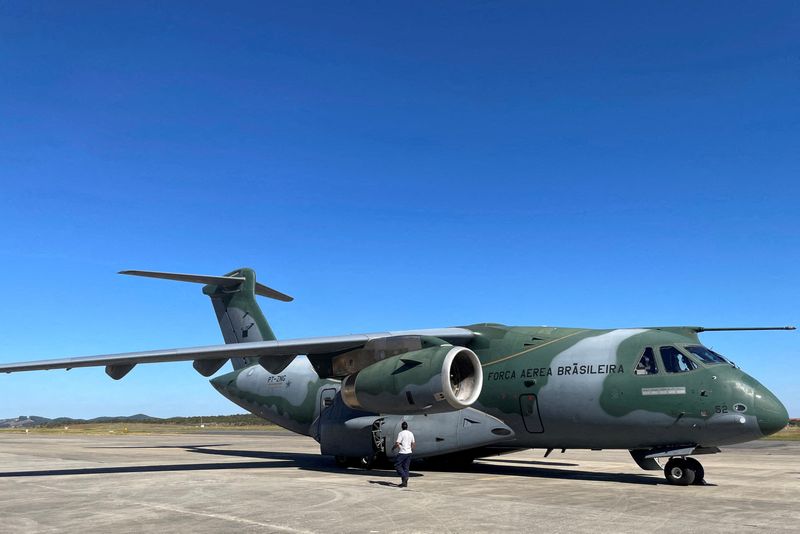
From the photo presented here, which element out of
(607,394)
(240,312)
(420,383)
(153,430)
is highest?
(240,312)

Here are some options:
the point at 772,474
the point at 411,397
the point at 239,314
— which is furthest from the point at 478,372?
the point at 239,314

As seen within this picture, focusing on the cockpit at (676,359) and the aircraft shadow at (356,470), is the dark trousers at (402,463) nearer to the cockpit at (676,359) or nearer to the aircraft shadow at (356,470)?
the aircraft shadow at (356,470)

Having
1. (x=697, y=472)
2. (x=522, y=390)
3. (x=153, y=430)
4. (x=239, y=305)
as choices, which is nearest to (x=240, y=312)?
(x=239, y=305)

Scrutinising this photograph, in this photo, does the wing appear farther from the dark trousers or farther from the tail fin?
the tail fin

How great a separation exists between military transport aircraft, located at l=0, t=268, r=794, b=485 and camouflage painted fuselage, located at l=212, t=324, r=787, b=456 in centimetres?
2

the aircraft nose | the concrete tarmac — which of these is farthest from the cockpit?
the concrete tarmac

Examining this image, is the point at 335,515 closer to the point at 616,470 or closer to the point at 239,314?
the point at 616,470

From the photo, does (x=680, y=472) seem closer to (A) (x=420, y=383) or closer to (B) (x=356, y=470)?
(A) (x=420, y=383)

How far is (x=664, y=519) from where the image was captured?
28.5 feet

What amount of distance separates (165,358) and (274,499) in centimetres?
554

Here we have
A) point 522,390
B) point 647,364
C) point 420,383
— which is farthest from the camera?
point 522,390

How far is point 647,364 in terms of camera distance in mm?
13297

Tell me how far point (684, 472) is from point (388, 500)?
573 cm

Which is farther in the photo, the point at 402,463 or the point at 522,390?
the point at 522,390
